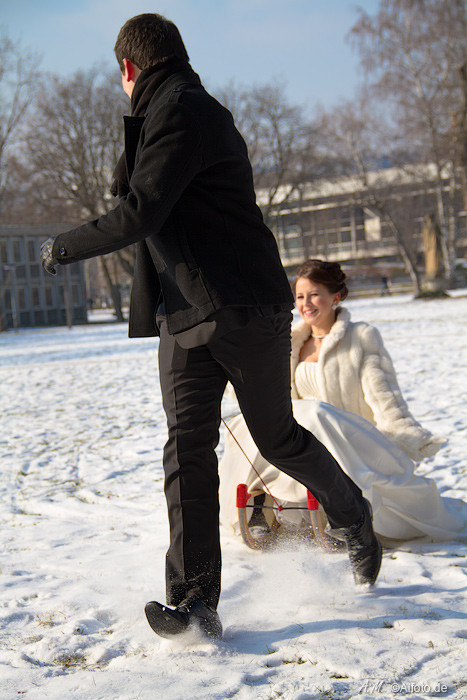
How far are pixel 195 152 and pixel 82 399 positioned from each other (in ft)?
24.1

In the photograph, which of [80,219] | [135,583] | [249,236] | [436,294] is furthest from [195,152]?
[80,219]

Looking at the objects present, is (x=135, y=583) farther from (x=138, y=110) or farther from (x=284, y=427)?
(x=138, y=110)

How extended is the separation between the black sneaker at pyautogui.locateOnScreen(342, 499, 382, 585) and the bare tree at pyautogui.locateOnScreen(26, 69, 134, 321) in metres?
30.8

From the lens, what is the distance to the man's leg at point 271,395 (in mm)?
2371

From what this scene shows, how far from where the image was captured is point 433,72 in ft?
99.5

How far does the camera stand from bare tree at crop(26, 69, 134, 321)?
3225cm

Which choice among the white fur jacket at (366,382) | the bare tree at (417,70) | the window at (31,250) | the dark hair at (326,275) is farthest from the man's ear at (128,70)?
the window at (31,250)

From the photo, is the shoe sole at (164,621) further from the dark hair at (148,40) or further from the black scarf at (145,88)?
the dark hair at (148,40)

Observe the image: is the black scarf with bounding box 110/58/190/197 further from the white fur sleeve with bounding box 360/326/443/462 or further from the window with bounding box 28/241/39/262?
the window with bounding box 28/241/39/262

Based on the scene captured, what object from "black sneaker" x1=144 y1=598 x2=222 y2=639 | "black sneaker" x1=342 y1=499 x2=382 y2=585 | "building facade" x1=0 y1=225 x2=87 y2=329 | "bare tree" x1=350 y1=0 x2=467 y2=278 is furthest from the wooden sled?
"building facade" x1=0 y1=225 x2=87 y2=329

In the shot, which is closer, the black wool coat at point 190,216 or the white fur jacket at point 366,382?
the black wool coat at point 190,216

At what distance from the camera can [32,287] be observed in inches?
1526

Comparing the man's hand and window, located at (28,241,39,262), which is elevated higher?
window, located at (28,241,39,262)

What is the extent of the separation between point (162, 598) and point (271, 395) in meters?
0.99
